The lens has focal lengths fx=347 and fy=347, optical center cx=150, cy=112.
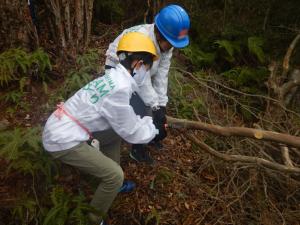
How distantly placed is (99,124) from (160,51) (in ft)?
3.80

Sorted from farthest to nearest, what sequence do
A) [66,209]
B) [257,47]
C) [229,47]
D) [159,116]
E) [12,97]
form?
[229,47] < [257,47] < [12,97] < [159,116] < [66,209]

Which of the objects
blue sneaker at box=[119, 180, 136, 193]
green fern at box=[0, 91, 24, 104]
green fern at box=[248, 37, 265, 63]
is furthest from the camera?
green fern at box=[248, 37, 265, 63]

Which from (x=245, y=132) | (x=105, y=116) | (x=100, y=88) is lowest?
(x=245, y=132)

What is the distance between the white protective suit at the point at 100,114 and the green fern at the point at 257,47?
4068 mm

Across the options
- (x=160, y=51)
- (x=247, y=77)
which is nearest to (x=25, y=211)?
(x=160, y=51)

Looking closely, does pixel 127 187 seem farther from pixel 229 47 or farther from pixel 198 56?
pixel 229 47

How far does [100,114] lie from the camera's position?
9.61ft

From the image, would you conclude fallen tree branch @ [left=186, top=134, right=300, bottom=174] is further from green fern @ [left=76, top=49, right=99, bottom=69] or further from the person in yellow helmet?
green fern @ [left=76, top=49, right=99, bottom=69]

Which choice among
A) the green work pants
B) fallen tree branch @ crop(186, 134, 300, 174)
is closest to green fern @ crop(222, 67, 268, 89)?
fallen tree branch @ crop(186, 134, 300, 174)

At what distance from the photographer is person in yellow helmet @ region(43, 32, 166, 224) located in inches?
113

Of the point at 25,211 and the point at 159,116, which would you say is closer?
the point at 25,211

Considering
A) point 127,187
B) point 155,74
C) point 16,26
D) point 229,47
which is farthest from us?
point 229,47

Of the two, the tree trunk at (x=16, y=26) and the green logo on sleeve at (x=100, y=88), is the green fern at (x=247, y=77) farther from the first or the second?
the green logo on sleeve at (x=100, y=88)

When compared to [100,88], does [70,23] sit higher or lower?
lower
